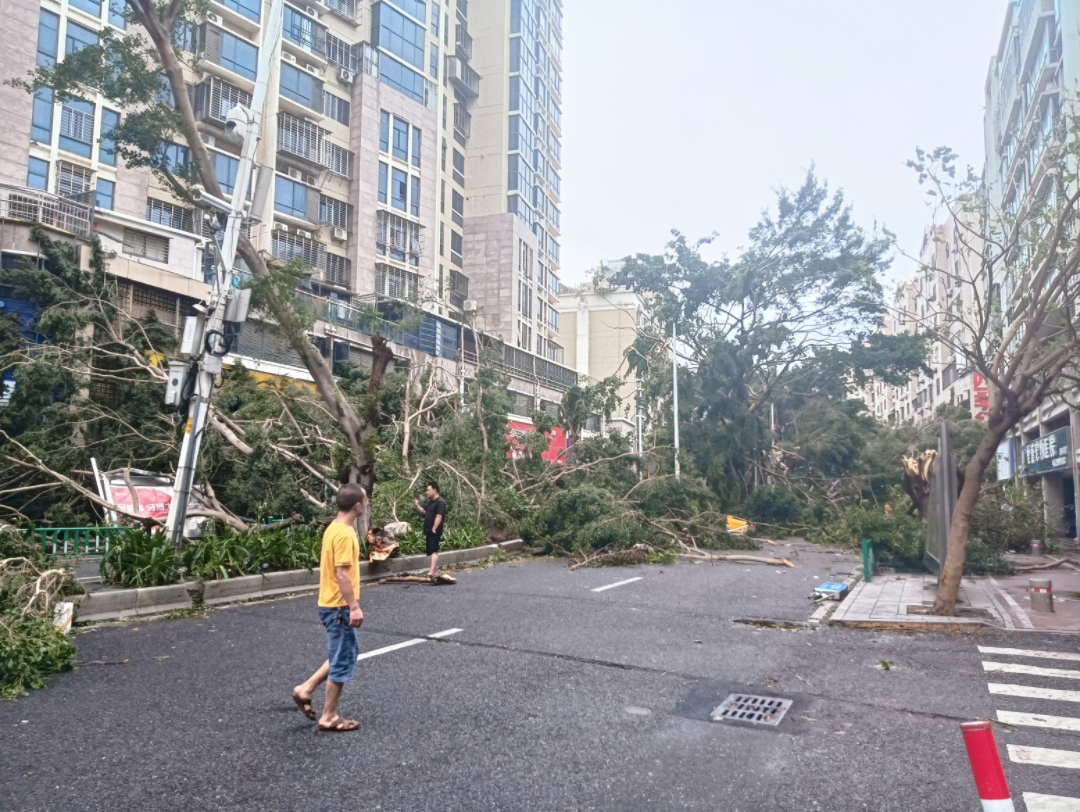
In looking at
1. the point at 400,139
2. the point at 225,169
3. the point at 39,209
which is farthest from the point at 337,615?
the point at 400,139

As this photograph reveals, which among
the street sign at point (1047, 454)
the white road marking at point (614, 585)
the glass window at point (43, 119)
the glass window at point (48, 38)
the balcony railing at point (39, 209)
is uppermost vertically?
the glass window at point (48, 38)

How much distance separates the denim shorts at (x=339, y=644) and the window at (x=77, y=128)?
30.9 metres

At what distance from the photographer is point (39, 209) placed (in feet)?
77.4

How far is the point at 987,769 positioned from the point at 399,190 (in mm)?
45495

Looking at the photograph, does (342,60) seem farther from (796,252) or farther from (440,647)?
(440,647)

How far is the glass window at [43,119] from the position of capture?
94.6ft

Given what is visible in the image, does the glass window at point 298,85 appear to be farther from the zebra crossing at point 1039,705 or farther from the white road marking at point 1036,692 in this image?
the white road marking at point 1036,692

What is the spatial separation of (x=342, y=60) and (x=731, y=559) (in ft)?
116

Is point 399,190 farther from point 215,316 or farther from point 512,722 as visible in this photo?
point 512,722

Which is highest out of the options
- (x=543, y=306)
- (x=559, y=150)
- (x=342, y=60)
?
(x=559, y=150)

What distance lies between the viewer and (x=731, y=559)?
19406mm

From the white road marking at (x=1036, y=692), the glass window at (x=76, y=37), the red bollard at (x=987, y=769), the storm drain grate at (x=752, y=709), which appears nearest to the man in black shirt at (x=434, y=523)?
the storm drain grate at (x=752, y=709)

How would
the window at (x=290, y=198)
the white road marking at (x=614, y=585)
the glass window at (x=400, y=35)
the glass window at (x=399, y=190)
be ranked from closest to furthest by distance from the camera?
the white road marking at (x=614, y=585) < the window at (x=290, y=198) < the glass window at (x=400, y=35) < the glass window at (x=399, y=190)

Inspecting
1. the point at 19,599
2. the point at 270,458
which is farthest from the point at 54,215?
the point at 19,599
